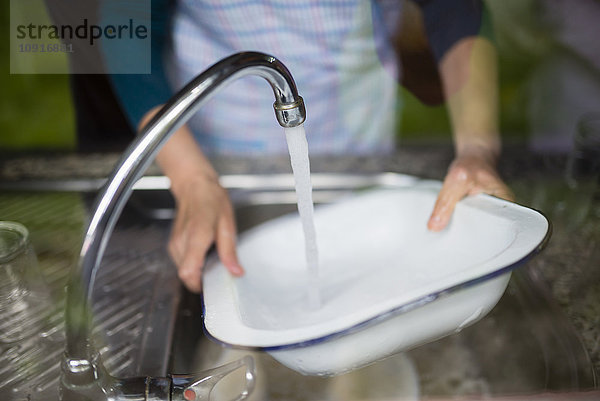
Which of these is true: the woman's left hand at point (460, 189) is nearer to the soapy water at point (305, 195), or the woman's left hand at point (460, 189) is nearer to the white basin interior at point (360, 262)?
the white basin interior at point (360, 262)

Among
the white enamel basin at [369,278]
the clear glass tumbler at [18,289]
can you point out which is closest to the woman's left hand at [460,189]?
the white enamel basin at [369,278]

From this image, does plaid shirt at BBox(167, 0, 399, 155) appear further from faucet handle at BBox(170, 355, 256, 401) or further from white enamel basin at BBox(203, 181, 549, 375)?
faucet handle at BBox(170, 355, 256, 401)

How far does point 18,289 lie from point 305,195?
0.27 meters

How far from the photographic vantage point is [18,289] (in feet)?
1.56

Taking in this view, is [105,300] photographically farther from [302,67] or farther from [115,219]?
[302,67]

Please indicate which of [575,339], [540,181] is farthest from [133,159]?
[540,181]

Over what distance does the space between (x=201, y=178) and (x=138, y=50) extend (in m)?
0.16

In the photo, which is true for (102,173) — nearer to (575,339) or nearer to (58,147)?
(58,147)

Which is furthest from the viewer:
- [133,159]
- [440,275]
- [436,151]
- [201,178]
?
[436,151]

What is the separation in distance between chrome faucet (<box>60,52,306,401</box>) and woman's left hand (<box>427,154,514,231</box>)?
21 centimetres

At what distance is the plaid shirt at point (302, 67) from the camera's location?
0.60 meters

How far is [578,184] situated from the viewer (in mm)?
618

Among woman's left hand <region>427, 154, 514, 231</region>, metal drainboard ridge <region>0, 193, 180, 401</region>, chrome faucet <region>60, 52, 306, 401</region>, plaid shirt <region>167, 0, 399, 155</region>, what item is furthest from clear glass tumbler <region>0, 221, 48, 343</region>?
woman's left hand <region>427, 154, 514, 231</region>

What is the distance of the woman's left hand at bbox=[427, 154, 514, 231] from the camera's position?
497 millimetres
